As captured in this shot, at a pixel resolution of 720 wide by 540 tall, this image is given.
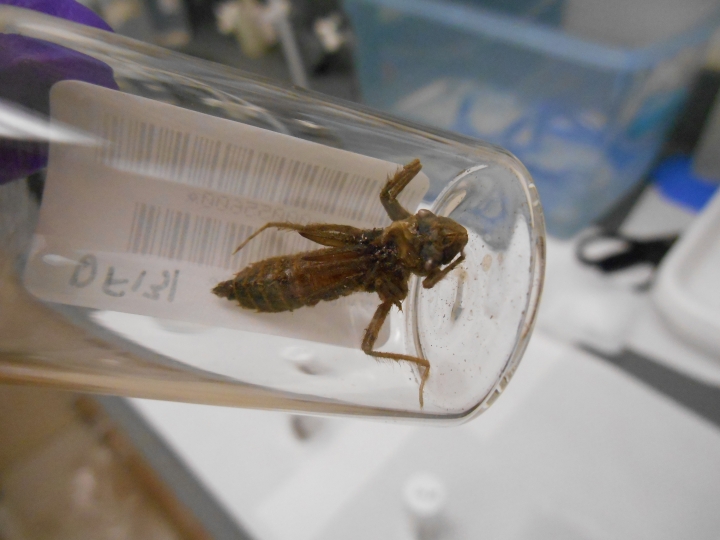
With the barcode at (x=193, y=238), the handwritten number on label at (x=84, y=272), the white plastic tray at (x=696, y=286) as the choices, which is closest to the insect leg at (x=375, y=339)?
the barcode at (x=193, y=238)

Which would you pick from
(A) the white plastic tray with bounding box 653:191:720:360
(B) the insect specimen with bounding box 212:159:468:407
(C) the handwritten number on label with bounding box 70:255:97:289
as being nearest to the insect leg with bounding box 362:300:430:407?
(B) the insect specimen with bounding box 212:159:468:407

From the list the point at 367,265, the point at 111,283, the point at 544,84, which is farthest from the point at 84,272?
the point at 544,84

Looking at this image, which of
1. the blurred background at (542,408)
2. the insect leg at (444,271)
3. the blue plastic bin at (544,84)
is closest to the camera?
the insect leg at (444,271)

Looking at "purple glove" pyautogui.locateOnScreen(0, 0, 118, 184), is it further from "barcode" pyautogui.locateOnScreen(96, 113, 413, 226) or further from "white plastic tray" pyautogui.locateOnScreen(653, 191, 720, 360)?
"white plastic tray" pyautogui.locateOnScreen(653, 191, 720, 360)

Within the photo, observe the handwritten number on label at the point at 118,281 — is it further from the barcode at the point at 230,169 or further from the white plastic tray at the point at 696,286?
the white plastic tray at the point at 696,286

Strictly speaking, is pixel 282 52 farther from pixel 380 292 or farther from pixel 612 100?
Answer: pixel 380 292

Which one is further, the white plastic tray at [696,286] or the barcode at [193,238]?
the white plastic tray at [696,286]

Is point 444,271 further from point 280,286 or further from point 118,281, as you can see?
point 118,281
